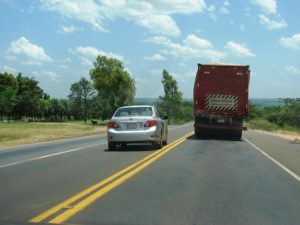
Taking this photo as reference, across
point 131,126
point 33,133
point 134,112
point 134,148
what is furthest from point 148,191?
point 33,133

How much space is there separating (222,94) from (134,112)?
9.82 m

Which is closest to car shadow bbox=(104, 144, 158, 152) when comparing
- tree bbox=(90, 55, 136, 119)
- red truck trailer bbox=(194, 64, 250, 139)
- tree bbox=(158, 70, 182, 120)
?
red truck trailer bbox=(194, 64, 250, 139)

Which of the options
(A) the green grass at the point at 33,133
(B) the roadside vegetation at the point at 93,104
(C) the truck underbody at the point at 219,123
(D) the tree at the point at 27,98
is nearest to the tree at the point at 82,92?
(B) the roadside vegetation at the point at 93,104

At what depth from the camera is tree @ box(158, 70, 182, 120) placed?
364 ft

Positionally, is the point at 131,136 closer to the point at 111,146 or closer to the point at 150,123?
the point at 150,123

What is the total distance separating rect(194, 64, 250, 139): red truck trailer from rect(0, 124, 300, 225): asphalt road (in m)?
12.4

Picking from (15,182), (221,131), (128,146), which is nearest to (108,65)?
(221,131)

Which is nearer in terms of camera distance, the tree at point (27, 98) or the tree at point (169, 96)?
the tree at point (27, 98)

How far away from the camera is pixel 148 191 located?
1027cm

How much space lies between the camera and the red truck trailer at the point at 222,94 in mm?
29328

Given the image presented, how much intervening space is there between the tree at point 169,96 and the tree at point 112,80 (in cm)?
2957

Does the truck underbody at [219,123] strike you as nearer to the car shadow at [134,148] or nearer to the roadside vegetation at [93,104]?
the car shadow at [134,148]

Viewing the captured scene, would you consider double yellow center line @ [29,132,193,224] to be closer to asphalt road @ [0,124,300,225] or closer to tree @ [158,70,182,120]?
asphalt road @ [0,124,300,225]

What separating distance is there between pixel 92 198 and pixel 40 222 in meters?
2.09
